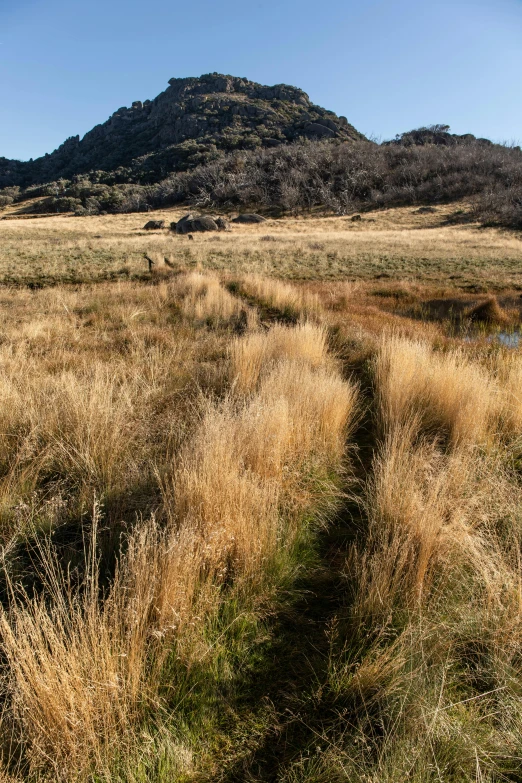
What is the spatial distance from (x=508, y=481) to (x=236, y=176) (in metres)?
72.5

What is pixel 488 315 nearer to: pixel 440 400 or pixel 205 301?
pixel 205 301

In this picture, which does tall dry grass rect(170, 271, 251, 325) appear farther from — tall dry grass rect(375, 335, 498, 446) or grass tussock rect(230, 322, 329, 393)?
tall dry grass rect(375, 335, 498, 446)

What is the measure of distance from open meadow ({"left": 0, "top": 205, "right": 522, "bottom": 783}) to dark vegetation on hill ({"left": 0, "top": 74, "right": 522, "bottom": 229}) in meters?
50.1

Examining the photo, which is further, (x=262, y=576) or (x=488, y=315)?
(x=488, y=315)

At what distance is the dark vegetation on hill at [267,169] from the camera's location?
59906 millimetres

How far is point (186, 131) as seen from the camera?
99.4 meters

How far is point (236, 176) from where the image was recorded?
216 ft

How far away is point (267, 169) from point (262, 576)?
77747 mm

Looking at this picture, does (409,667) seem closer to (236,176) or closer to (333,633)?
(333,633)

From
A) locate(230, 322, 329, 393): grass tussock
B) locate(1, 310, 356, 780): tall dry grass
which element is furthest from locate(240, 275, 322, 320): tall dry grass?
locate(1, 310, 356, 780): tall dry grass

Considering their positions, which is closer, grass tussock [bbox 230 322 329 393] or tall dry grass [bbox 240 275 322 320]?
grass tussock [bbox 230 322 329 393]

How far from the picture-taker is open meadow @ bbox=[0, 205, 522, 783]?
148 cm

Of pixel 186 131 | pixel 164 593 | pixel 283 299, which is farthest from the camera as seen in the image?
pixel 186 131

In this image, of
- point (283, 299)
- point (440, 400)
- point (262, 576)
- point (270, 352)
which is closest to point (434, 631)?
point (262, 576)
